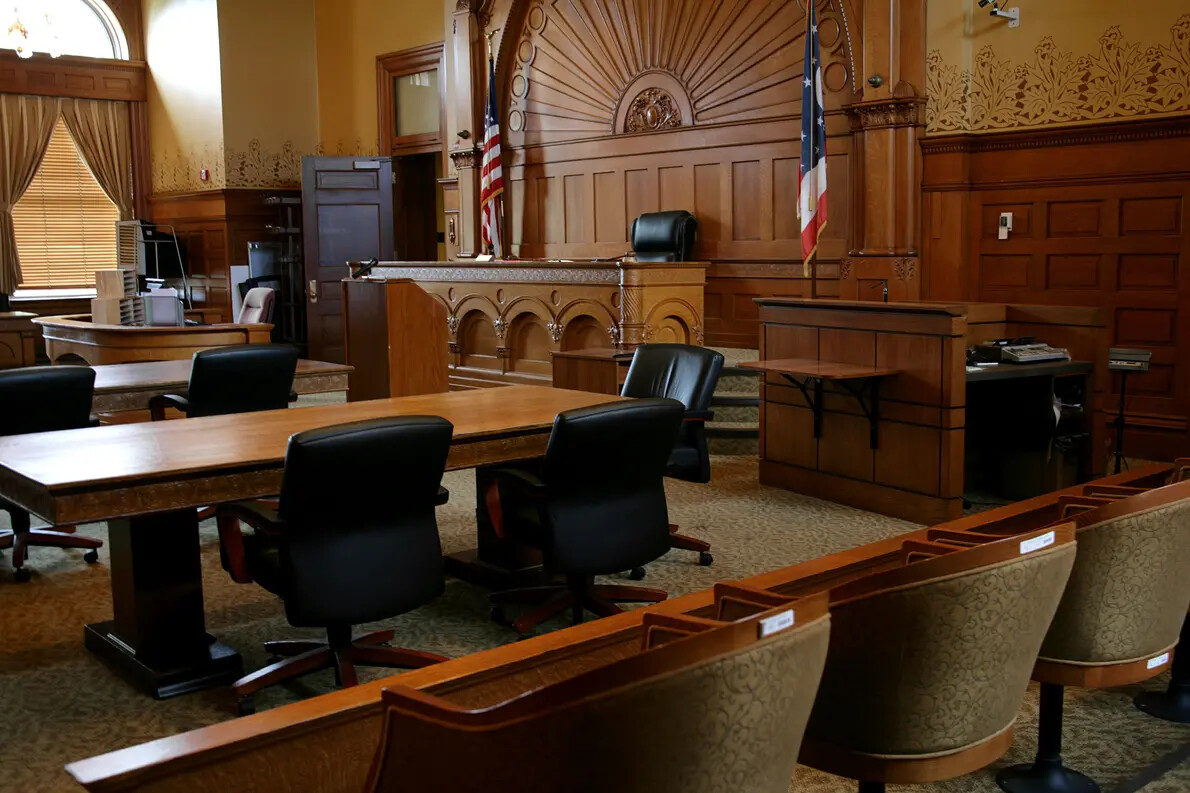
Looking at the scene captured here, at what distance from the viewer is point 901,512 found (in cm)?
571

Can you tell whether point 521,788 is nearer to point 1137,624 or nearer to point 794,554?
point 1137,624

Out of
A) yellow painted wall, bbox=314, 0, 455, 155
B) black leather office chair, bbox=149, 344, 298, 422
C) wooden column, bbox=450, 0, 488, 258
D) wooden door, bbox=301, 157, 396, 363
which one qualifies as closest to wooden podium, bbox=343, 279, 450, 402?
black leather office chair, bbox=149, 344, 298, 422

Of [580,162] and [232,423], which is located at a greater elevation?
[580,162]

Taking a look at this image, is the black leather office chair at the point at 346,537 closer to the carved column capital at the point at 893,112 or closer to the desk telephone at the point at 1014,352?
the desk telephone at the point at 1014,352

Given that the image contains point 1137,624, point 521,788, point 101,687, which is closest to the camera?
point 521,788

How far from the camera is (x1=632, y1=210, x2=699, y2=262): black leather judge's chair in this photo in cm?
897

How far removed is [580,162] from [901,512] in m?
5.60

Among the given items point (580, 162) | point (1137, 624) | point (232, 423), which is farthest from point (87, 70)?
point (1137, 624)

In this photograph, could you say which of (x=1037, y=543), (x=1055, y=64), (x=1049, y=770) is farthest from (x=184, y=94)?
(x=1037, y=543)

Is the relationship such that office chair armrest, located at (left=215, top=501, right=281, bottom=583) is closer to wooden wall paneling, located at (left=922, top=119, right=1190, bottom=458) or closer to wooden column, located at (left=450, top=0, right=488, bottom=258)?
wooden wall paneling, located at (left=922, top=119, right=1190, bottom=458)

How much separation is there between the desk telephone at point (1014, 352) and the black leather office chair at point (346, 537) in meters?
3.34

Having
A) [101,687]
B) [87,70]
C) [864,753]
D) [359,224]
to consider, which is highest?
[87,70]

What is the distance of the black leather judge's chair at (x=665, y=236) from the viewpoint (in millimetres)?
8969

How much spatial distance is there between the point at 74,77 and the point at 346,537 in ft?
39.0
